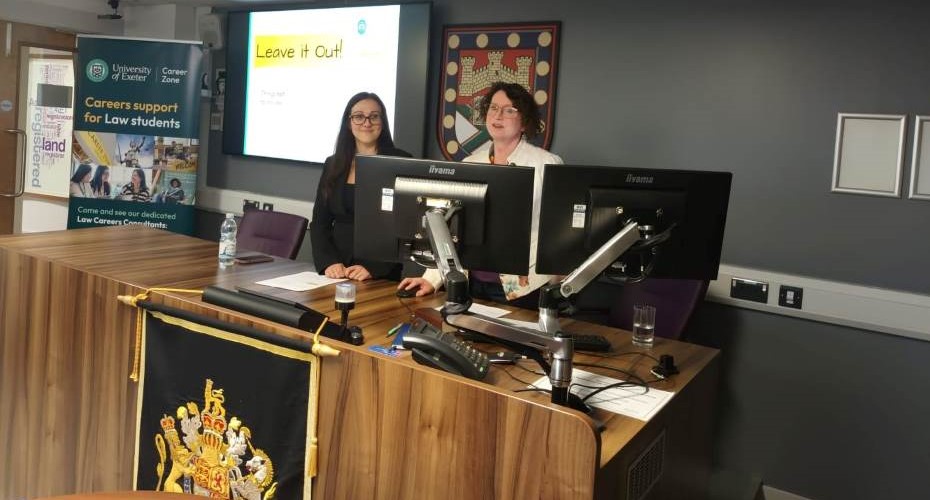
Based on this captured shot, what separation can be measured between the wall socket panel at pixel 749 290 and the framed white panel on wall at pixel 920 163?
2.21ft

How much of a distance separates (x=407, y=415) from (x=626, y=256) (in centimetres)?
79

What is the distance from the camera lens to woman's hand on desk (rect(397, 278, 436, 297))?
257 centimetres

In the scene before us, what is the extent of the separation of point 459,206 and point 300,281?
2.93 ft

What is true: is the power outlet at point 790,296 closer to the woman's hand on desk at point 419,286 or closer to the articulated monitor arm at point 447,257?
the woman's hand on desk at point 419,286

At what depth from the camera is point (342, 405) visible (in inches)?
64.5

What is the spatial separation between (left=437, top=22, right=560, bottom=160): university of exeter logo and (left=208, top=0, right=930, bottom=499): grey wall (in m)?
0.25

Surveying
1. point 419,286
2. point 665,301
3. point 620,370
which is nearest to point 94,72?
point 419,286

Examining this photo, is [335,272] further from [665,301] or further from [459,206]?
[665,301]

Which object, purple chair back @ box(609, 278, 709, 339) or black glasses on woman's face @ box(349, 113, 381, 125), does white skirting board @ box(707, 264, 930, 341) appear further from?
black glasses on woman's face @ box(349, 113, 381, 125)

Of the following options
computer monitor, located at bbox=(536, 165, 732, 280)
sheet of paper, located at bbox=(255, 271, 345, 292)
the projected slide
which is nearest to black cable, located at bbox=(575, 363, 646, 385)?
computer monitor, located at bbox=(536, 165, 732, 280)

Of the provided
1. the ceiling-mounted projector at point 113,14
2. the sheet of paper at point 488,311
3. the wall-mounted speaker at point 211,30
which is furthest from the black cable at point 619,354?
the ceiling-mounted projector at point 113,14

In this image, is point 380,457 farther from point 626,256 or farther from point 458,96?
point 458,96

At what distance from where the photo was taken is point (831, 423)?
3.05 m

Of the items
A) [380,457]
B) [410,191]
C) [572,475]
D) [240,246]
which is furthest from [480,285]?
[572,475]
